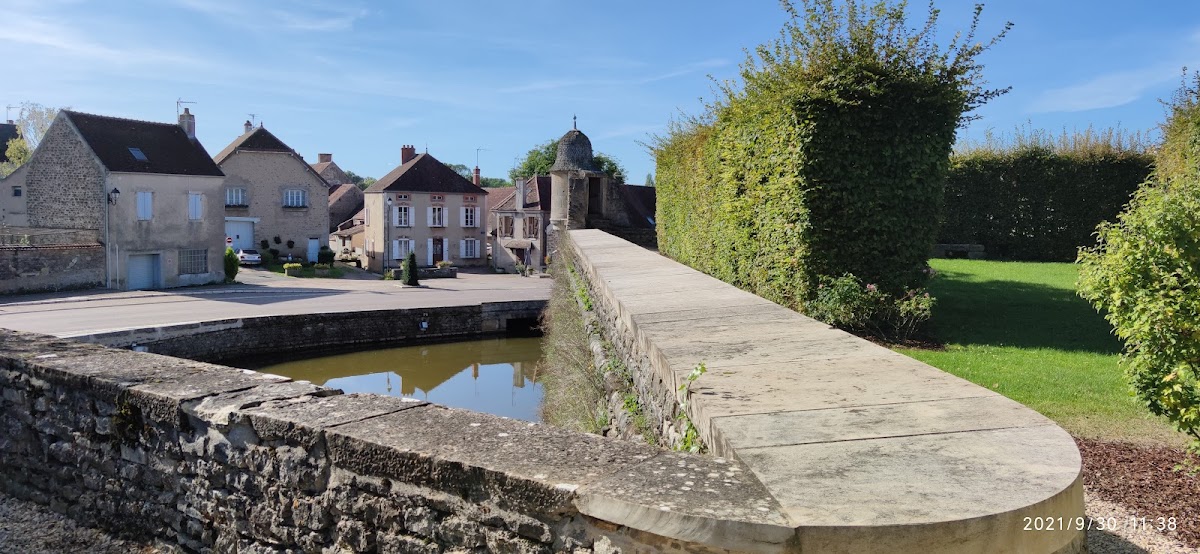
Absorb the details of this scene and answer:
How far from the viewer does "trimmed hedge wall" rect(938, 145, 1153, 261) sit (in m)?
18.3

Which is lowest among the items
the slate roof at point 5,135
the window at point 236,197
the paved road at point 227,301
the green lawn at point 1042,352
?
the paved road at point 227,301

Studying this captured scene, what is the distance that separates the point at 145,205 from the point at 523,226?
20.7 m

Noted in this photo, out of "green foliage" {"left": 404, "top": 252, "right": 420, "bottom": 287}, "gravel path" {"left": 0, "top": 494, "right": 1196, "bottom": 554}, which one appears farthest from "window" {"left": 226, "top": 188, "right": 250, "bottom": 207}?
"gravel path" {"left": 0, "top": 494, "right": 1196, "bottom": 554}

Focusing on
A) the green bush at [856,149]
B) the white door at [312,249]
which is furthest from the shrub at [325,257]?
the green bush at [856,149]

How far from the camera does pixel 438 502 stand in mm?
2922

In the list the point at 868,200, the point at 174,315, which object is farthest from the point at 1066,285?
the point at 174,315

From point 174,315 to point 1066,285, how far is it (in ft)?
62.5

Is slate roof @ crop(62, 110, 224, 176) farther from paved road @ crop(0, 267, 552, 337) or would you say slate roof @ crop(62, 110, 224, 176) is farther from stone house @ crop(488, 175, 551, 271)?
stone house @ crop(488, 175, 551, 271)

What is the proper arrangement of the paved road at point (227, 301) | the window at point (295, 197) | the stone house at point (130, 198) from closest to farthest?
the paved road at point (227, 301) < the stone house at point (130, 198) < the window at point (295, 197)

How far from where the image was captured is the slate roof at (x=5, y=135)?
51.7 meters

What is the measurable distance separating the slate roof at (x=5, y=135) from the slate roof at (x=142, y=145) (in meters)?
30.3

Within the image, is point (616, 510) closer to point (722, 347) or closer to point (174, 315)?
point (722, 347)

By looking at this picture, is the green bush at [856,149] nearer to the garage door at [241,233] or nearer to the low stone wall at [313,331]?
the low stone wall at [313,331]

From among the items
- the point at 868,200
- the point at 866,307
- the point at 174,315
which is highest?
the point at 868,200
